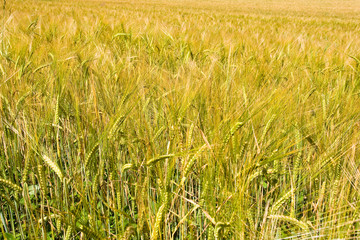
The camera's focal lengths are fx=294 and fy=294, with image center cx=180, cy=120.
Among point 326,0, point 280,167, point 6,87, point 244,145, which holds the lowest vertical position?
point 280,167

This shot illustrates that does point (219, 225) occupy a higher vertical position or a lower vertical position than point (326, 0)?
lower

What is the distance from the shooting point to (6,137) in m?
0.92

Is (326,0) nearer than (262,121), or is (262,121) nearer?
(262,121)

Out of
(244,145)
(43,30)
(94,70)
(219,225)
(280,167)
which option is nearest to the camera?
(219,225)

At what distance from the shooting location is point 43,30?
230cm

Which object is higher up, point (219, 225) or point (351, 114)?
point (351, 114)

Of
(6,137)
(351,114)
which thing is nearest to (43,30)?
(6,137)

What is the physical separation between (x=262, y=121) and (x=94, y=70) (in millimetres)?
601

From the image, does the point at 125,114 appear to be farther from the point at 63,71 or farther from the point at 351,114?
the point at 351,114

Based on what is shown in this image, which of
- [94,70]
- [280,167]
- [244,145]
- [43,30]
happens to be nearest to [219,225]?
[244,145]

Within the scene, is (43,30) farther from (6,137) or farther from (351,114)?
(351,114)

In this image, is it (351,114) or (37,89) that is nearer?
(351,114)

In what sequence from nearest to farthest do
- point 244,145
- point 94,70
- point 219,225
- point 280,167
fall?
point 219,225, point 244,145, point 280,167, point 94,70

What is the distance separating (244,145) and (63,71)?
27.4 inches
